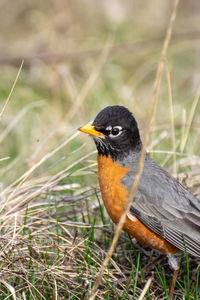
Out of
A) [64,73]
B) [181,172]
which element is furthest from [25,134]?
[181,172]

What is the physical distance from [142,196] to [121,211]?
28cm

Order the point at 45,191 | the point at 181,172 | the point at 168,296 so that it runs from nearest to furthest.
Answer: the point at 168,296 < the point at 45,191 < the point at 181,172

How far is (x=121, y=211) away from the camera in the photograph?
3672mm

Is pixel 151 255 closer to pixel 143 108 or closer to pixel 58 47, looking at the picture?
pixel 143 108

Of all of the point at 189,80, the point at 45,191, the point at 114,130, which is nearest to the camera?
the point at 114,130

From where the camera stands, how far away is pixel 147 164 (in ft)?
13.4

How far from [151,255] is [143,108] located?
355cm

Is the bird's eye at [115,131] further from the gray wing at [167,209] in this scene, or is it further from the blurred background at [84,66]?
the blurred background at [84,66]

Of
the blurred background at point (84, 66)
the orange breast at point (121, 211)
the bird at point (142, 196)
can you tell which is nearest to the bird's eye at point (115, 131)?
the bird at point (142, 196)

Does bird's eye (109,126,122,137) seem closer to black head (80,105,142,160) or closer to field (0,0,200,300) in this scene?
black head (80,105,142,160)

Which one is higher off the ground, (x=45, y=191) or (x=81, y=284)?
(x=45, y=191)

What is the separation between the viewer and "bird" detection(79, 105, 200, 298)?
12.3ft

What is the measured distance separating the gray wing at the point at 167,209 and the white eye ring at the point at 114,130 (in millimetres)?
326

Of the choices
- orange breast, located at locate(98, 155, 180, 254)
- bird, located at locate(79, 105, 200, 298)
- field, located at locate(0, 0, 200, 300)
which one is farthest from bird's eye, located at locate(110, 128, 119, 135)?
field, located at locate(0, 0, 200, 300)
